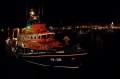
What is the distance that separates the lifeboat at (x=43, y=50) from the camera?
2498 cm

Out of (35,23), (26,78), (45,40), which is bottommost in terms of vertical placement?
(26,78)

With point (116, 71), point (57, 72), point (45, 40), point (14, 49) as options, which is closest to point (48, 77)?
point (57, 72)

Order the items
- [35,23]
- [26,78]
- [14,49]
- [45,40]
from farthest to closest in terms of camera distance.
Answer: [14,49]
[35,23]
[45,40]
[26,78]

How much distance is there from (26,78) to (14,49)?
1054 cm

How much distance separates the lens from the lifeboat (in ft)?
82.0

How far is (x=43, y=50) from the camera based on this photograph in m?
26.4

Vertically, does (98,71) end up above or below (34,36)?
below

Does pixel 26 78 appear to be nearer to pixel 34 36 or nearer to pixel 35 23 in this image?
pixel 34 36

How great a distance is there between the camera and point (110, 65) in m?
30.9

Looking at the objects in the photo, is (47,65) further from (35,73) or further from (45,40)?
(45,40)

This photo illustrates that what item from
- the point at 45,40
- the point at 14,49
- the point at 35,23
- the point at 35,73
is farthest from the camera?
the point at 14,49

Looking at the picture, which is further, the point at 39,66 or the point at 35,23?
the point at 35,23

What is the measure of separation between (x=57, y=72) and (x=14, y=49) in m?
10.9

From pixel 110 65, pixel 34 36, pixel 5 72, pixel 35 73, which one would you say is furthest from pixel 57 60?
pixel 110 65
